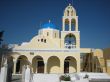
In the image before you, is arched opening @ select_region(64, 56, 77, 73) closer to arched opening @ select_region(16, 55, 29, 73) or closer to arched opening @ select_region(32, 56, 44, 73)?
arched opening @ select_region(32, 56, 44, 73)

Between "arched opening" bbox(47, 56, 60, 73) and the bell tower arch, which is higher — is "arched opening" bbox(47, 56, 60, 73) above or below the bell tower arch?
below

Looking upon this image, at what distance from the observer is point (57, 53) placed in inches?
1235

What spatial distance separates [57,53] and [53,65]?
238 centimetres

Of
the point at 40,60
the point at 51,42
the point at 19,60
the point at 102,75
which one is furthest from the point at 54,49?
the point at 102,75

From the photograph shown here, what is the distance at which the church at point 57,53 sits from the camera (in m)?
31.3

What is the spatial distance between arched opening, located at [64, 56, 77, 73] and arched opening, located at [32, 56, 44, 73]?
368cm

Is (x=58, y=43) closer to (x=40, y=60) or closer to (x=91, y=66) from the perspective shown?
(x=40, y=60)

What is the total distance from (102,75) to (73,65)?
7.18m

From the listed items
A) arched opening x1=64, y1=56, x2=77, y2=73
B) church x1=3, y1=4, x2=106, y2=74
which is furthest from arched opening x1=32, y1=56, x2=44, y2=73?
arched opening x1=64, y1=56, x2=77, y2=73

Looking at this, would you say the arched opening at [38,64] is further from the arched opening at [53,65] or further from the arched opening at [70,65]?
the arched opening at [70,65]

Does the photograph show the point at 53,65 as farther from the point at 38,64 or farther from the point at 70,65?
the point at 70,65

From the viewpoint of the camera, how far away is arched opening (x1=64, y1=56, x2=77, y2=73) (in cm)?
3250

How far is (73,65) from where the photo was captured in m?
32.8

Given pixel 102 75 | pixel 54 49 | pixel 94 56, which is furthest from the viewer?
pixel 94 56
